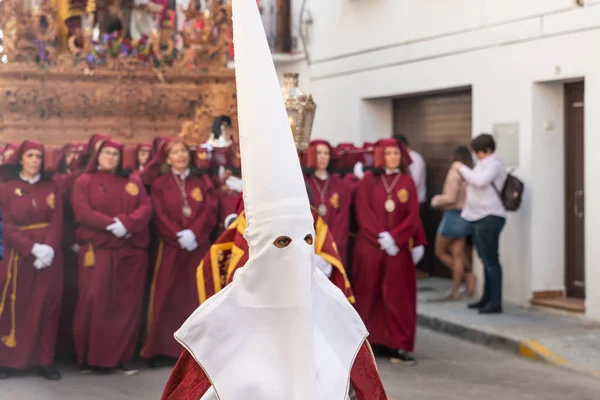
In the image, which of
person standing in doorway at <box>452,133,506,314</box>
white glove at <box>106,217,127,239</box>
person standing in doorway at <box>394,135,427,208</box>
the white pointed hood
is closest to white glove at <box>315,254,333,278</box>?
white glove at <box>106,217,127,239</box>

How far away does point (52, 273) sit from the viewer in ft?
31.1

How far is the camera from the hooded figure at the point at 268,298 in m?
4.18

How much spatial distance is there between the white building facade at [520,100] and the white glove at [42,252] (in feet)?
18.5

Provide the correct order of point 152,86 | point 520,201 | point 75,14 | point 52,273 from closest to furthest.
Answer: point 52,273 < point 520,201 < point 152,86 < point 75,14

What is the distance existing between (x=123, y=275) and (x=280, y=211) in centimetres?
574

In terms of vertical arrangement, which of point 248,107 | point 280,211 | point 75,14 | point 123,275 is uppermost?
point 75,14

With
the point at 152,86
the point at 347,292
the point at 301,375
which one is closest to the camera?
the point at 301,375

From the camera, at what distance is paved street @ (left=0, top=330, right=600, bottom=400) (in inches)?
338

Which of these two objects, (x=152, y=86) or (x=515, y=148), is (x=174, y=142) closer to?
(x=515, y=148)

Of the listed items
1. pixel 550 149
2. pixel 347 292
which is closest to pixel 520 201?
pixel 550 149

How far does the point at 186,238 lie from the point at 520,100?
494 cm

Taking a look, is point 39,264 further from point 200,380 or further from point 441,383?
point 200,380

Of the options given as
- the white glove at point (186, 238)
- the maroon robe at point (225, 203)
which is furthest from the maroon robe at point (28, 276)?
the maroon robe at point (225, 203)

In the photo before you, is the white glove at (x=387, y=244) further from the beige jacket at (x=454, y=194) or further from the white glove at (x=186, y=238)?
the beige jacket at (x=454, y=194)
